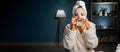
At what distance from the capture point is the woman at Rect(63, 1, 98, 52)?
156 cm

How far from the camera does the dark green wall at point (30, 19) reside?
21.9 feet

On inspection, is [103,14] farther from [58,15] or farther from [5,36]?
[5,36]

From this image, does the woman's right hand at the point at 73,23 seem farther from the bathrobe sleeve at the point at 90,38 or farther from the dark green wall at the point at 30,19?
the dark green wall at the point at 30,19

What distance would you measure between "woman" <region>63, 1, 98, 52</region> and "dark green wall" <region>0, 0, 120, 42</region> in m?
5.04

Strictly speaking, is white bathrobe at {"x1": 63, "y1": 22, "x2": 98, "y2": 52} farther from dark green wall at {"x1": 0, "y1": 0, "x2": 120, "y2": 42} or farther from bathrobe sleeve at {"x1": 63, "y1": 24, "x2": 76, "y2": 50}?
dark green wall at {"x1": 0, "y1": 0, "x2": 120, "y2": 42}

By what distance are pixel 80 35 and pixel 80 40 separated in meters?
0.04

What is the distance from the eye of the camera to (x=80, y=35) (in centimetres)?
161

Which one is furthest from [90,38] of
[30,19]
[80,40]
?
[30,19]

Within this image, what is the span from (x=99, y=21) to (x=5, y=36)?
2.91 metres

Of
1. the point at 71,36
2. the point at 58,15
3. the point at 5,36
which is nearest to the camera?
the point at 71,36

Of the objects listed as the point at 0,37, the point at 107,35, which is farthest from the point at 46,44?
the point at 107,35

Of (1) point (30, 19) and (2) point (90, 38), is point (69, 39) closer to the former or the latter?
(2) point (90, 38)

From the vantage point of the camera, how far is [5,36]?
6.79 m

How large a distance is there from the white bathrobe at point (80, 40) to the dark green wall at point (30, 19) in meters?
5.05
